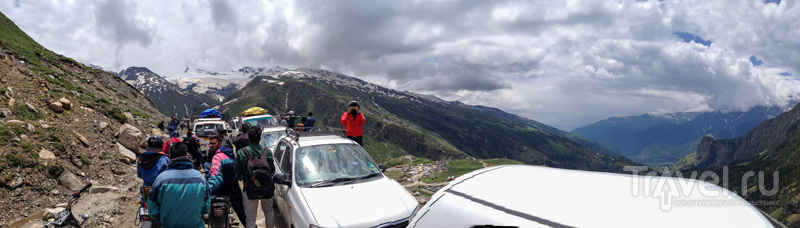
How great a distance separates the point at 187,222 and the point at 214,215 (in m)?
1.25

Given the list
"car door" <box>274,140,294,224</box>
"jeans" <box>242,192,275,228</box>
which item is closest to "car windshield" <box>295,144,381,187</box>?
"car door" <box>274,140,294,224</box>

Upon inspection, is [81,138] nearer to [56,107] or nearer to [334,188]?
[56,107]

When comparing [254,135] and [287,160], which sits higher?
[254,135]

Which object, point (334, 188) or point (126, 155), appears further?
point (126, 155)

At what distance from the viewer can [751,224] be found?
2.62 metres

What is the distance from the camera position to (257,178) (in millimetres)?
6812

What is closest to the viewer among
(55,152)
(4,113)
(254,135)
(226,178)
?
(226,178)

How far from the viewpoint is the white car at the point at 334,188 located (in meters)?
6.18

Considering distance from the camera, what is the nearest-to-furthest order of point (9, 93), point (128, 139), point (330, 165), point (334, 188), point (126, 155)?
point (334, 188)
point (330, 165)
point (9, 93)
point (126, 155)
point (128, 139)

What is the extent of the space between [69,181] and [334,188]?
972cm

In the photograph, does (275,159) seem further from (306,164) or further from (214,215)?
(214,215)

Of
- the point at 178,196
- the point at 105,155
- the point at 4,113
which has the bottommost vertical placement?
the point at 105,155
